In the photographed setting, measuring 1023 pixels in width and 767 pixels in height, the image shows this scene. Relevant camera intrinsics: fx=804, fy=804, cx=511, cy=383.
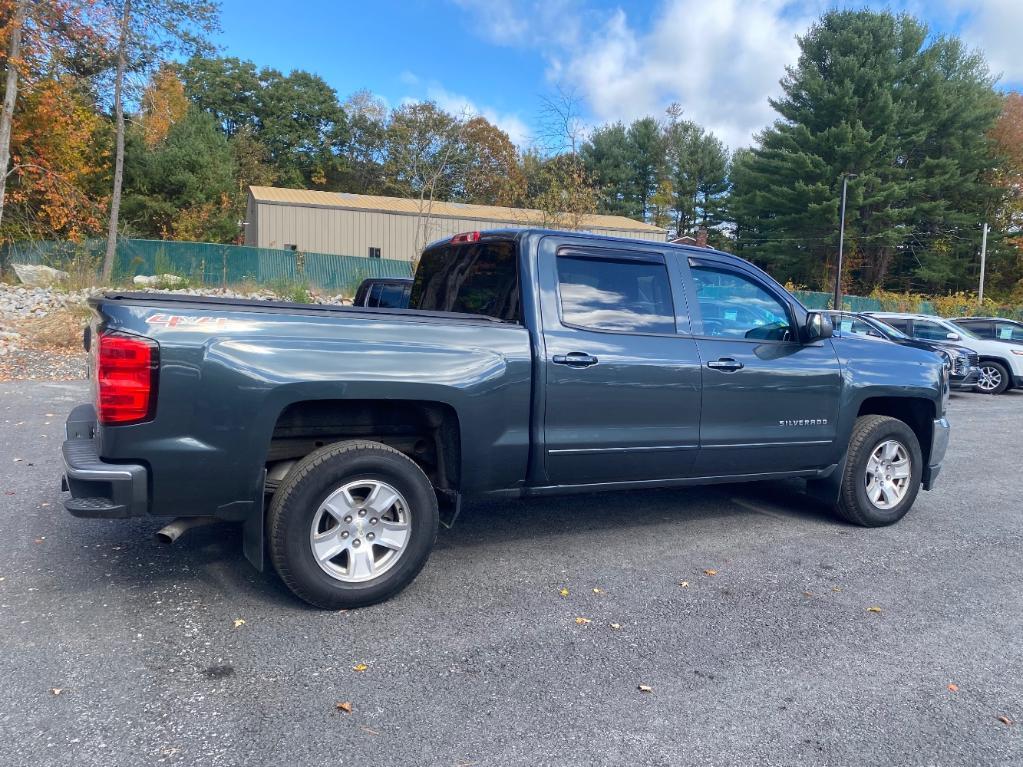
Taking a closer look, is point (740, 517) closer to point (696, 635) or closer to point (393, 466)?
point (696, 635)

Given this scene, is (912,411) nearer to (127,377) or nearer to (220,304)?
(220,304)

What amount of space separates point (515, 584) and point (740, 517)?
2.29 meters

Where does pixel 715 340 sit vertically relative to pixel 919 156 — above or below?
below

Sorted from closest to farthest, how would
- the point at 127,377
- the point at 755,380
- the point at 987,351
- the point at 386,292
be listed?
1. the point at 127,377
2. the point at 755,380
3. the point at 386,292
4. the point at 987,351

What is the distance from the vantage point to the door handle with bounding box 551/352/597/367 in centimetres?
447

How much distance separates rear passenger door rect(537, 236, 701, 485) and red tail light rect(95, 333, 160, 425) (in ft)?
6.51

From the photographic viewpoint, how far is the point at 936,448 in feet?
19.9

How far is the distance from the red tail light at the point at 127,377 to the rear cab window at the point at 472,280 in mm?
1938

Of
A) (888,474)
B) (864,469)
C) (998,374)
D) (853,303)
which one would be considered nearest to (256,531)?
(864,469)

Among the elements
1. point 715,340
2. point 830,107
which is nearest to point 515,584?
point 715,340

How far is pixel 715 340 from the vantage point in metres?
5.11

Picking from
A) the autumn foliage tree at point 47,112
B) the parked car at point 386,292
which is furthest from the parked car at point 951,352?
the autumn foliage tree at point 47,112

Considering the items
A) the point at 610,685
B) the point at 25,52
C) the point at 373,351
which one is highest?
the point at 25,52

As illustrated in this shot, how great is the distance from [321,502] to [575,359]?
1590 millimetres
